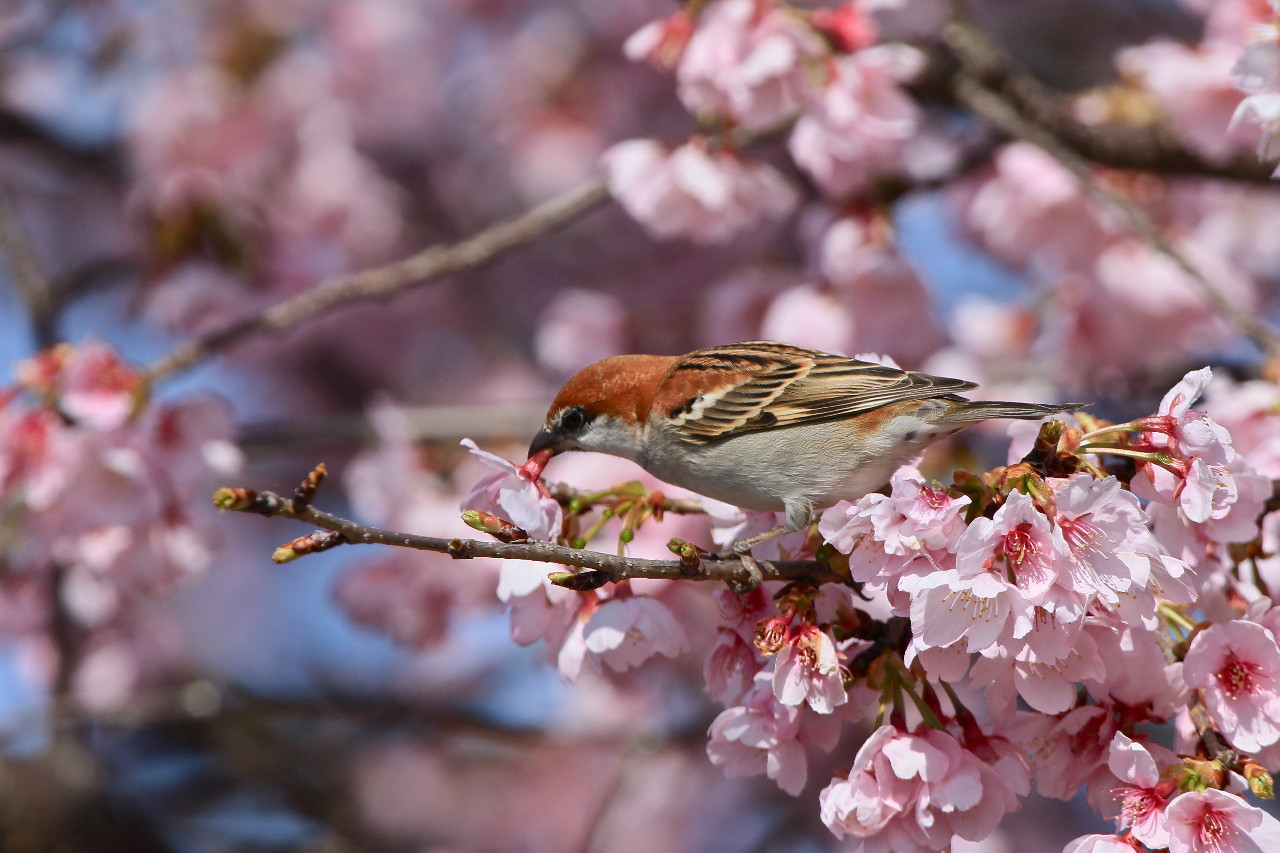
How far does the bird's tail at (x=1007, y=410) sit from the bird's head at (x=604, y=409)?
2.21 ft

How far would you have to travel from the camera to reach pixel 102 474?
116 inches

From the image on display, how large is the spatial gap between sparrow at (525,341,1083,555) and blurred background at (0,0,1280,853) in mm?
331

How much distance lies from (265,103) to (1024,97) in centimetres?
289

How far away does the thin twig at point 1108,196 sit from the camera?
95.0 inches

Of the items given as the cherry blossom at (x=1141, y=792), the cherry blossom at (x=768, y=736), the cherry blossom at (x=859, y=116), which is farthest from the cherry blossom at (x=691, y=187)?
the cherry blossom at (x=1141, y=792)

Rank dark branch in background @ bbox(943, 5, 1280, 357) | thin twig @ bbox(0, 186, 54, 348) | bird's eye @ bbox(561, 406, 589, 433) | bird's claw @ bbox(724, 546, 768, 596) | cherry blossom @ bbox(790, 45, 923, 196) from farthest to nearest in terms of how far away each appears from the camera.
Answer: thin twig @ bbox(0, 186, 54, 348), dark branch in background @ bbox(943, 5, 1280, 357), cherry blossom @ bbox(790, 45, 923, 196), bird's eye @ bbox(561, 406, 589, 433), bird's claw @ bbox(724, 546, 768, 596)

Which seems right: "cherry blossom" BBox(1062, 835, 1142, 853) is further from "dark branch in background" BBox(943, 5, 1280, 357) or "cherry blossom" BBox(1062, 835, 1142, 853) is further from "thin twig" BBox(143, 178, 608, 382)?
"thin twig" BBox(143, 178, 608, 382)

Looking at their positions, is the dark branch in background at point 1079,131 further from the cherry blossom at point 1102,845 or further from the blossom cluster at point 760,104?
the cherry blossom at point 1102,845

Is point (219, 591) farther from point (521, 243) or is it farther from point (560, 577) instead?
point (560, 577)

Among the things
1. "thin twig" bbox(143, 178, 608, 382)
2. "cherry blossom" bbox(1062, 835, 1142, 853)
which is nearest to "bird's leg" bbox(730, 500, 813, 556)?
"cherry blossom" bbox(1062, 835, 1142, 853)

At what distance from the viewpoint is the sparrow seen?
2.09m

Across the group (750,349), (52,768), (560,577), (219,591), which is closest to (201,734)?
(52,768)

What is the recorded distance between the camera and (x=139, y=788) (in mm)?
4504

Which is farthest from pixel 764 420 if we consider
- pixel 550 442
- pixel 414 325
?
pixel 414 325
